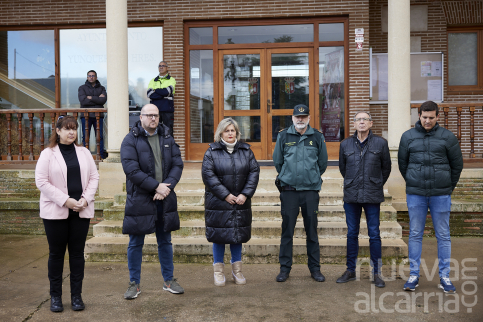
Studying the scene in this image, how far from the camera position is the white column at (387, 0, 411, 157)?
7332 mm

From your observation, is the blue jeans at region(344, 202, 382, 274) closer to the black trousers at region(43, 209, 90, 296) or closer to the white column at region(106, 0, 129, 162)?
the black trousers at region(43, 209, 90, 296)

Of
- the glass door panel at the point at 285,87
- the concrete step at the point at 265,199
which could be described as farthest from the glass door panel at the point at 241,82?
Result: the concrete step at the point at 265,199

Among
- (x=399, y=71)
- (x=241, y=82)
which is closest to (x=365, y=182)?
(x=399, y=71)

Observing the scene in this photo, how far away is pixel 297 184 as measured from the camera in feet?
16.5

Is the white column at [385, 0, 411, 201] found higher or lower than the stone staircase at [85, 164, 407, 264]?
higher

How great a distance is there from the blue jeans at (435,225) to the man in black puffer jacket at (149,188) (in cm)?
239

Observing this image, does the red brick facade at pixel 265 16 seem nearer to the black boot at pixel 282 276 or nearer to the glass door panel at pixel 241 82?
the glass door panel at pixel 241 82

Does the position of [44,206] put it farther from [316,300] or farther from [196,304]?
[316,300]

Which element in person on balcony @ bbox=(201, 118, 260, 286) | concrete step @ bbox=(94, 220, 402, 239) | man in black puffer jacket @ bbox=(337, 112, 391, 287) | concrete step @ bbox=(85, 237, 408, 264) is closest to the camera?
person on balcony @ bbox=(201, 118, 260, 286)

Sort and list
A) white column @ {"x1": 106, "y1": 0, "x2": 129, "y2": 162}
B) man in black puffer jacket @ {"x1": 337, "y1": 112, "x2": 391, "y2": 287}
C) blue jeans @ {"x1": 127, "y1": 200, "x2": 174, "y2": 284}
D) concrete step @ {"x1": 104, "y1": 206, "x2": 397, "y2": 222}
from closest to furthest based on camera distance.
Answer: blue jeans @ {"x1": 127, "y1": 200, "x2": 174, "y2": 284} < man in black puffer jacket @ {"x1": 337, "y1": 112, "x2": 391, "y2": 287} < concrete step @ {"x1": 104, "y1": 206, "x2": 397, "y2": 222} < white column @ {"x1": 106, "y1": 0, "x2": 129, "y2": 162}

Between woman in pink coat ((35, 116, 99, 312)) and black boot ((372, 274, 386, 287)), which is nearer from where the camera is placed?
woman in pink coat ((35, 116, 99, 312))

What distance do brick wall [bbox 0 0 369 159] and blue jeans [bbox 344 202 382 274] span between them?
17.0 ft

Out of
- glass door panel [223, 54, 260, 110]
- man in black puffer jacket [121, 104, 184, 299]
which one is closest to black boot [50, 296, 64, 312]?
man in black puffer jacket [121, 104, 184, 299]

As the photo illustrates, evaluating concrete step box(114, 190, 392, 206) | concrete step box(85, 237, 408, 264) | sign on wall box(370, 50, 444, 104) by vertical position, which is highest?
sign on wall box(370, 50, 444, 104)
